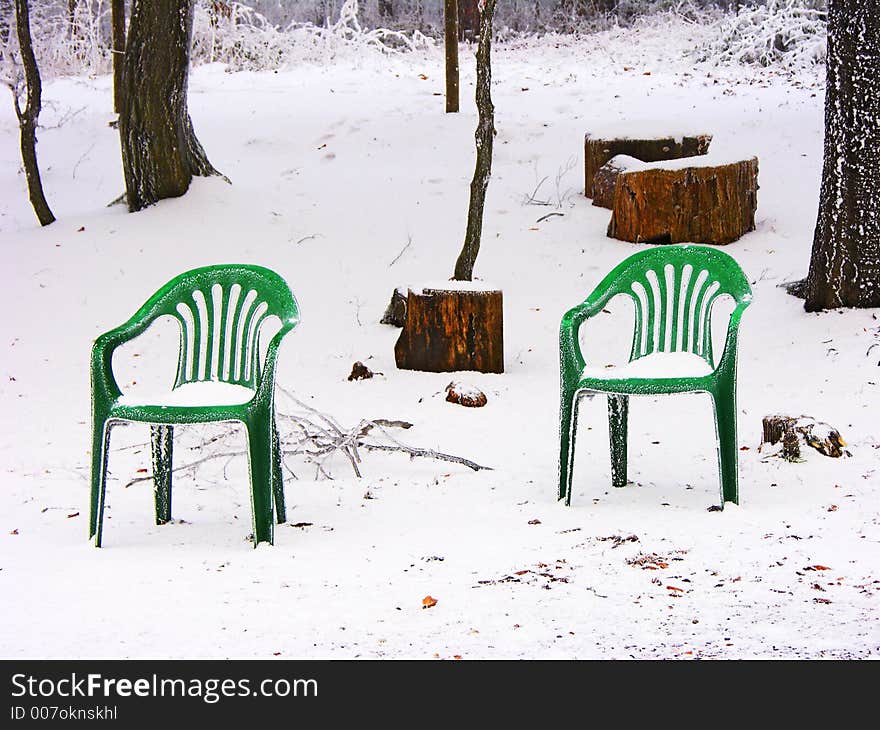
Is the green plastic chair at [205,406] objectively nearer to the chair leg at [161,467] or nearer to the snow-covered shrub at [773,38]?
the chair leg at [161,467]

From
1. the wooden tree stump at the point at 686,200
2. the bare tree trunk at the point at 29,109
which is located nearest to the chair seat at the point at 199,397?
the wooden tree stump at the point at 686,200

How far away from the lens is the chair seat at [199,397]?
12.6 feet

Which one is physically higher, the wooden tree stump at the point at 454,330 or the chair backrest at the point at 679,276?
the chair backrest at the point at 679,276

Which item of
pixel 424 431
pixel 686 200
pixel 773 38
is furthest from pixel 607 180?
pixel 773 38

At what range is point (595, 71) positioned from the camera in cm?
1486

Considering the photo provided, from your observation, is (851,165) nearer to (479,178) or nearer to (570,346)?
(479,178)

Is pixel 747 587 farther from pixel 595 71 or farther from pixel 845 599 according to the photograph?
pixel 595 71

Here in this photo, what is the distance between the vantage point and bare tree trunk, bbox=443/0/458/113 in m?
11.9

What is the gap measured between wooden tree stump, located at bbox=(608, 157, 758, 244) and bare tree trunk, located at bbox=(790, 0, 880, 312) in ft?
5.37

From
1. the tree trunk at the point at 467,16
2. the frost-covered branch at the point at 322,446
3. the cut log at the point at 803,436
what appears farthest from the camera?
the tree trunk at the point at 467,16

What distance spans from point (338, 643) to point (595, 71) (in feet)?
42.2

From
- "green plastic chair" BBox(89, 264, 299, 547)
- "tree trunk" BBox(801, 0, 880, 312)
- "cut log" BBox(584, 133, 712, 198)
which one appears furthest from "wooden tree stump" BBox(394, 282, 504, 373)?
"cut log" BBox(584, 133, 712, 198)

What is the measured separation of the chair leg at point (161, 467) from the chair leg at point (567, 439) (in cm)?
146

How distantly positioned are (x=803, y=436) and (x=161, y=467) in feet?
8.58
